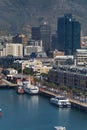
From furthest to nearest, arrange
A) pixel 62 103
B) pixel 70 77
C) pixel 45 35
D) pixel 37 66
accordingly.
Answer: pixel 45 35, pixel 37 66, pixel 70 77, pixel 62 103

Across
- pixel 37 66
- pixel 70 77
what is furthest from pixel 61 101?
pixel 37 66

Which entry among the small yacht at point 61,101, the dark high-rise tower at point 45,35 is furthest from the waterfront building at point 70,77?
the dark high-rise tower at point 45,35

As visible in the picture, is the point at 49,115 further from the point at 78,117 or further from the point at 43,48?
the point at 43,48

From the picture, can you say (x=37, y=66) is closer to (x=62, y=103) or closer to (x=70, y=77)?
(x=70, y=77)

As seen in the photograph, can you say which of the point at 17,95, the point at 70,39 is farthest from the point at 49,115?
the point at 70,39

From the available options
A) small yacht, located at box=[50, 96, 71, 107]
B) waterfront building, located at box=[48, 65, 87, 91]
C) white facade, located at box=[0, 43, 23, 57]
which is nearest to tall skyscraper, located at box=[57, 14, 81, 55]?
white facade, located at box=[0, 43, 23, 57]

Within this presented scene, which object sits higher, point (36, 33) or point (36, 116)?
point (36, 33)
